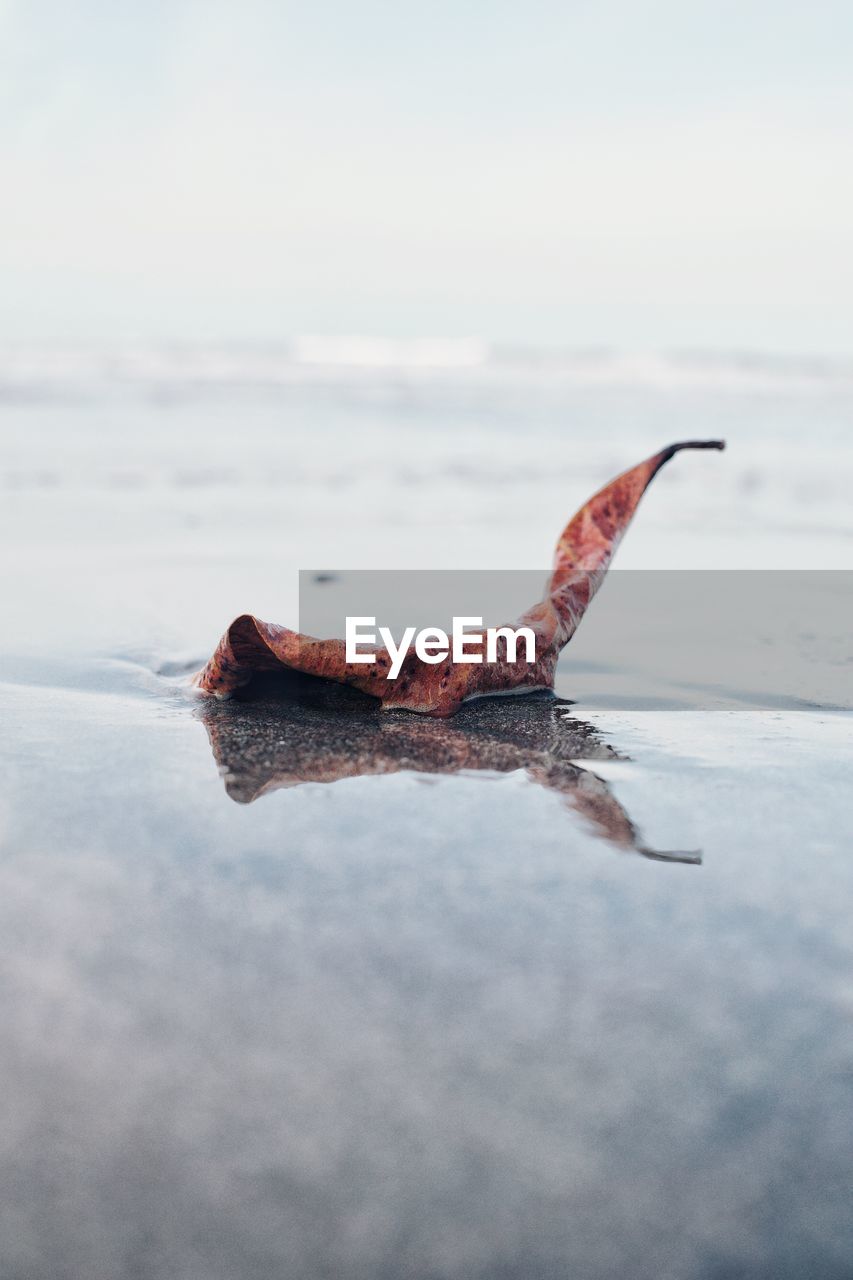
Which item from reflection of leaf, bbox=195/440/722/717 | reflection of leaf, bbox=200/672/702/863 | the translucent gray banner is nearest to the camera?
reflection of leaf, bbox=200/672/702/863

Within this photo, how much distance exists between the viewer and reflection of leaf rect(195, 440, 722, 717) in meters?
2.61

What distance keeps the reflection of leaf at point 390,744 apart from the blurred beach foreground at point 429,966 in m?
0.01

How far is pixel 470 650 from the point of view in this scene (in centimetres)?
269

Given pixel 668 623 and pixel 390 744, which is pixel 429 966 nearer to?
pixel 390 744

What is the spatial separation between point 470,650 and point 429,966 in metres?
1.28

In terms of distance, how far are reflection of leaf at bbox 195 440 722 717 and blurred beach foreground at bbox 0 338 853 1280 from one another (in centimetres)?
9

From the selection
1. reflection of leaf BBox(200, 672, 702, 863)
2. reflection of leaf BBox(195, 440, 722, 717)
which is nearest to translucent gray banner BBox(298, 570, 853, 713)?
reflection of leaf BBox(195, 440, 722, 717)

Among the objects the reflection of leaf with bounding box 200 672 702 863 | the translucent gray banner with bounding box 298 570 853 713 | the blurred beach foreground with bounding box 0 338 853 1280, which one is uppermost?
the translucent gray banner with bounding box 298 570 853 713

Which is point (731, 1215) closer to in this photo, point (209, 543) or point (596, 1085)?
point (596, 1085)

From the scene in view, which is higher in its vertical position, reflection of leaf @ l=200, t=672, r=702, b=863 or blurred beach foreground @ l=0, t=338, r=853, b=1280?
reflection of leaf @ l=200, t=672, r=702, b=863

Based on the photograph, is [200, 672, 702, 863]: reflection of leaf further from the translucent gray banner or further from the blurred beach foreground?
the translucent gray banner

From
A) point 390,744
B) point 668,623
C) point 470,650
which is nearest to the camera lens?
point 390,744

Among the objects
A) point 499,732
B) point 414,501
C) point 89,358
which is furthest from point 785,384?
point 499,732

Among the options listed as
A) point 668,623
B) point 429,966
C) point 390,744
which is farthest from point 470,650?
point 668,623
